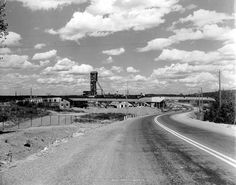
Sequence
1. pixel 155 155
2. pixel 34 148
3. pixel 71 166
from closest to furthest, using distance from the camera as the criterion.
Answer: pixel 71 166 < pixel 155 155 < pixel 34 148

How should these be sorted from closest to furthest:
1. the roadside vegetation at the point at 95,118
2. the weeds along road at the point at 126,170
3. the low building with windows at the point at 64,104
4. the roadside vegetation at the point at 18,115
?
the weeds along road at the point at 126,170 < the roadside vegetation at the point at 18,115 < the roadside vegetation at the point at 95,118 < the low building with windows at the point at 64,104

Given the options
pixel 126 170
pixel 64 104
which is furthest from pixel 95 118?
pixel 64 104

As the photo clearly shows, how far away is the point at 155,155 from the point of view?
13.1 metres

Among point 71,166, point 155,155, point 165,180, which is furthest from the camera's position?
point 155,155

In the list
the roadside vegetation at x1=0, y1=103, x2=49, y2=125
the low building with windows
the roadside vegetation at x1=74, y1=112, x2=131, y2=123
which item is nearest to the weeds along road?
the roadside vegetation at x1=0, y1=103, x2=49, y2=125

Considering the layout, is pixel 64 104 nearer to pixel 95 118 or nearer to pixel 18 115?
pixel 18 115

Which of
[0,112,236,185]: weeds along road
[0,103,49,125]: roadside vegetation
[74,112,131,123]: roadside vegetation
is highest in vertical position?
[0,112,236,185]: weeds along road

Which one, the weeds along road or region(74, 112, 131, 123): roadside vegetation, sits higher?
the weeds along road

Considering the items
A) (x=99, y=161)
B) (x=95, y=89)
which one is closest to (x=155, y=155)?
(x=99, y=161)

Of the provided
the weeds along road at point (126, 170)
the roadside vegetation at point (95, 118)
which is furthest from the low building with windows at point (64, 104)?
the weeds along road at point (126, 170)

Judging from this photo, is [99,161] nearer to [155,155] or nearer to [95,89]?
[155,155]

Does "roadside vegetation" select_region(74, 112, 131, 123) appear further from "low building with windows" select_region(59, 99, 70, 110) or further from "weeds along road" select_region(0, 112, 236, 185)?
"low building with windows" select_region(59, 99, 70, 110)

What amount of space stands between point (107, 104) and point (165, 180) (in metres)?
184

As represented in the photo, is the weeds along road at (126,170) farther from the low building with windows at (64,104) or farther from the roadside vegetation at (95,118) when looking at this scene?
the low building with windows at (64,104)
